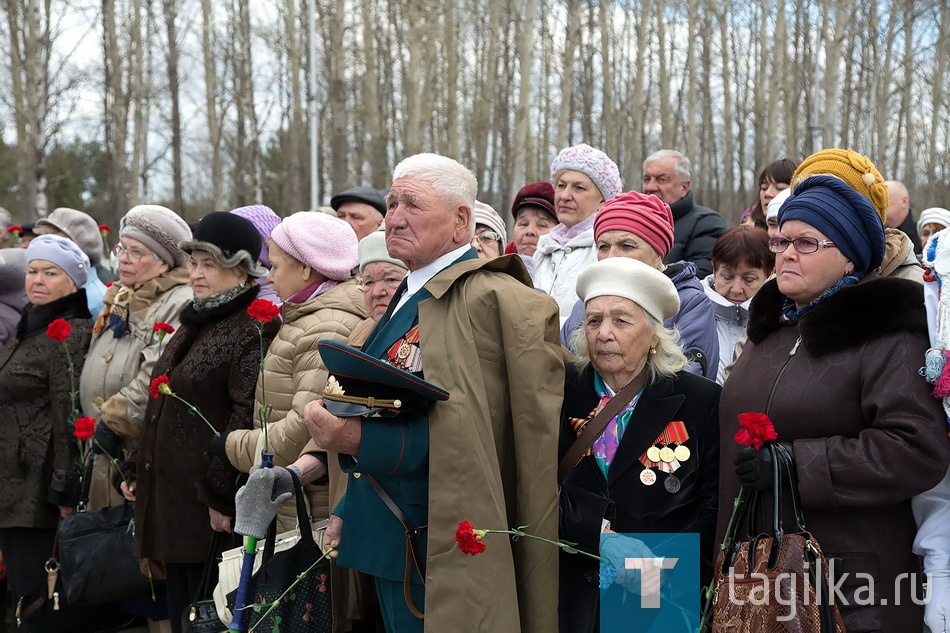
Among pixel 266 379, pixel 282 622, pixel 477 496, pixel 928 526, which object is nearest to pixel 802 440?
pixel 928 526

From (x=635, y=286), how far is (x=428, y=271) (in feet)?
2.31

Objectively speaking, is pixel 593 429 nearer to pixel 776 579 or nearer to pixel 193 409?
pixel 776 579

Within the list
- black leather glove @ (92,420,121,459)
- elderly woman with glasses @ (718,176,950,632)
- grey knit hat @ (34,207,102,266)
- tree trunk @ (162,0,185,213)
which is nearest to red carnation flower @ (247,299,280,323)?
black leather glove @ (92,420,121,459)

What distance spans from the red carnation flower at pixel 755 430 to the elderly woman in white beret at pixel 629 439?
0.36 metres

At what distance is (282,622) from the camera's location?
321cm

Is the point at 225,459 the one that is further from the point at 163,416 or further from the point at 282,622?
the point at 282,622

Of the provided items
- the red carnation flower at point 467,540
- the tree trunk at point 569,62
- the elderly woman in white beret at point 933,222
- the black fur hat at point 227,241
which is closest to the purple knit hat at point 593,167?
the black fur hat at point 227,241

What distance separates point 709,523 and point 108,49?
22.0m

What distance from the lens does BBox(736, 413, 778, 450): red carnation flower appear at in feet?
8.39

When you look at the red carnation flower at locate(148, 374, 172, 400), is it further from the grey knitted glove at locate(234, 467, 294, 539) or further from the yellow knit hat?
the yellow knit hat

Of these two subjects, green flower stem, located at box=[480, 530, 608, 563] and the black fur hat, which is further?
the black fur hat

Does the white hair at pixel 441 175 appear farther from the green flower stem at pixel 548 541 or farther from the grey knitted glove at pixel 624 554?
the grey knitted glove at pixel 624 554

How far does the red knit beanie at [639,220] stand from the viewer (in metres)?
3.72

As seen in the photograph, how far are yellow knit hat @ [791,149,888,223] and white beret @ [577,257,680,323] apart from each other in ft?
1.96
